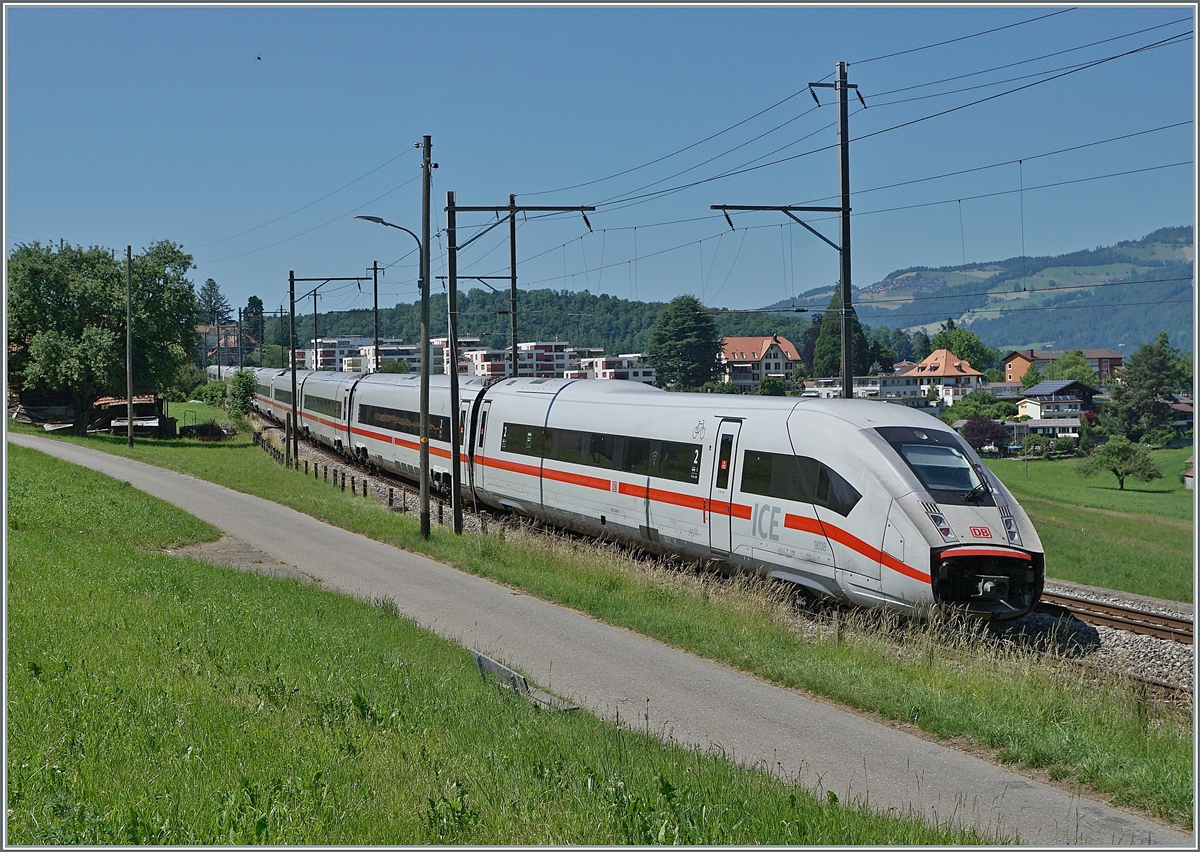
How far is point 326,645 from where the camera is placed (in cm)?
1042

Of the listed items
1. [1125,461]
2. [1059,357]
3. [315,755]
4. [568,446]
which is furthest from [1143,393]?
[315,755]

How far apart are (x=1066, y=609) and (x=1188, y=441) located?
360ft

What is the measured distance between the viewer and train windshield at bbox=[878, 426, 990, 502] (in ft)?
43.0

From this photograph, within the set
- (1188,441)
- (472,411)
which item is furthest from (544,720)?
(1188,441)

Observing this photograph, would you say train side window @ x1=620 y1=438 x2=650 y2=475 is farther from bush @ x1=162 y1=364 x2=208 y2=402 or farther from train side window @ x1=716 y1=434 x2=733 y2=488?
bush @ x1=162 y1=364 x2=208 y2=402

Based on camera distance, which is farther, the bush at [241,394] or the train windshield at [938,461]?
the bush at [241,394]

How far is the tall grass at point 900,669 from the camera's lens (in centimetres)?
800

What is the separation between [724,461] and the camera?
16094 mm

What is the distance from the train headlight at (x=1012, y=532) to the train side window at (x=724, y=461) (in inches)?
167

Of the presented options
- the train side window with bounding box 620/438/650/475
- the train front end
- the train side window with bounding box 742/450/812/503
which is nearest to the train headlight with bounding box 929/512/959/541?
the train front end

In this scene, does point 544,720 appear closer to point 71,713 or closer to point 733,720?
point 733,720

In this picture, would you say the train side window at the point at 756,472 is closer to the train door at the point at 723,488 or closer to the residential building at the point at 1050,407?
the train door at the point at 723,488

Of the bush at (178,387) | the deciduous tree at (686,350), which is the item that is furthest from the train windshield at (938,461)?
the bush at (178,387)

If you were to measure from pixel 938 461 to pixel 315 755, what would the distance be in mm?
9114
